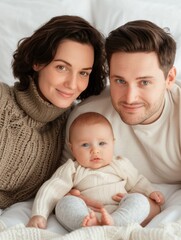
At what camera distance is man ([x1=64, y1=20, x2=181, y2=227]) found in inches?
55.0

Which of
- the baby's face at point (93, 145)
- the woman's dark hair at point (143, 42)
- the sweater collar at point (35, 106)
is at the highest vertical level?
the woman's dark hair at point (143, 42)

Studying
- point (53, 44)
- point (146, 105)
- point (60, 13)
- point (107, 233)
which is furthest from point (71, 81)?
point (60, 13)

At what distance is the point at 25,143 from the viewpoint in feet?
4.98

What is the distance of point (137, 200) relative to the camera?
1.35 meters

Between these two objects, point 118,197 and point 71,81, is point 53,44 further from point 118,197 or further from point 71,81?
point 118,197

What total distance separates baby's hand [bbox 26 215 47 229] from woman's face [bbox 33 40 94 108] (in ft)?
1.16

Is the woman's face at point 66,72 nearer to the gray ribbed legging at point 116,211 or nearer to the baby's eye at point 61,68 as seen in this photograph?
the baby's eye at point 61,68

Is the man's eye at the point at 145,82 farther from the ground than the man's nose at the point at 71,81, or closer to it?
farther from the ground

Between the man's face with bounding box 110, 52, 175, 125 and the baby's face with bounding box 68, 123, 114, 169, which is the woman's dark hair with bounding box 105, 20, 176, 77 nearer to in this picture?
the man's face with bounding box 110, 52, 175, 125

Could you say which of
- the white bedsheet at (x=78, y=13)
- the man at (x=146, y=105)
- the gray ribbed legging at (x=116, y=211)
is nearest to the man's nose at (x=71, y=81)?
the man at (x=146, y=105)

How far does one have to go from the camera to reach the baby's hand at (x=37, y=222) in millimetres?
1327

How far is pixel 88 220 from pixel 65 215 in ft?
0.34

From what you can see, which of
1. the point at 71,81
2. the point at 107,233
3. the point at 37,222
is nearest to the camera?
the point at 107,233

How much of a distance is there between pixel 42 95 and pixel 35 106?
45 mm
